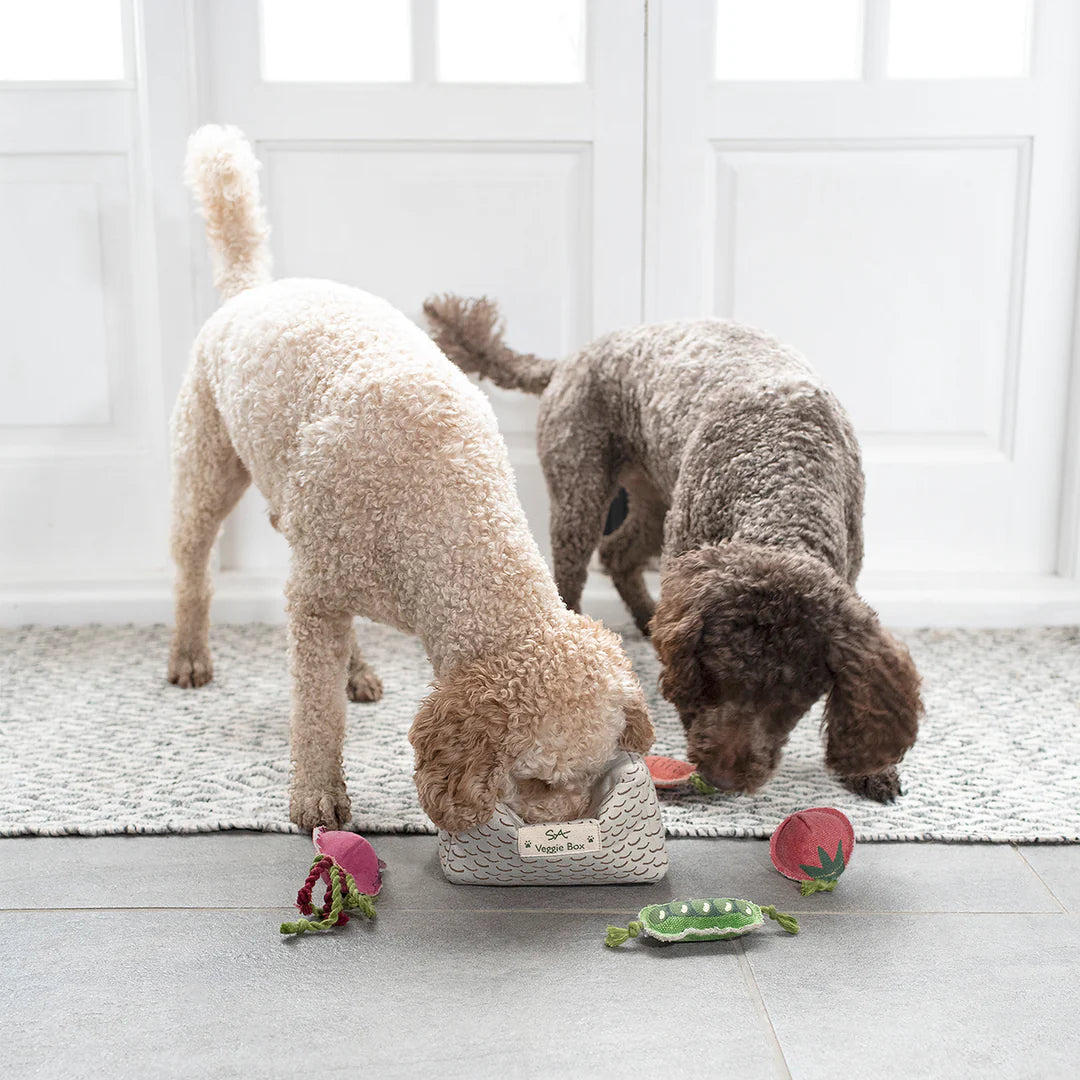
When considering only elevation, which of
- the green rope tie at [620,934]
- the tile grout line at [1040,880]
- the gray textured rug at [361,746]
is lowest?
the gray textured rug at [361,746]

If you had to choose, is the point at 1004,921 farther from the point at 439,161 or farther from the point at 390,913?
the point at 439,161

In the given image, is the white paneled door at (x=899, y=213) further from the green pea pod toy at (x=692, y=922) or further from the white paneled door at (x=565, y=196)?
the green pea pod toy at (x=692, y=922)

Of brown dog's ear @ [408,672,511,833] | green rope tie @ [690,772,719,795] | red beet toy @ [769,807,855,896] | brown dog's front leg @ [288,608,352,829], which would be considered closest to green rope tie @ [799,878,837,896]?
red beet toy @ [769,807,855,896]

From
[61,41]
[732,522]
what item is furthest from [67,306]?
[732,522]

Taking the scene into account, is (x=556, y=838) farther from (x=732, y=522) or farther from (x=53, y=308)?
(x=53, y=308)

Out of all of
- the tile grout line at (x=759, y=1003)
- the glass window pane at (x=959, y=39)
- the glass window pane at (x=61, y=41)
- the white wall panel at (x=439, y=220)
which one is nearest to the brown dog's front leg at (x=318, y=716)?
the tile grout line at (x=759, y=1003)

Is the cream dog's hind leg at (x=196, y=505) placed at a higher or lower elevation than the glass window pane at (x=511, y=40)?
lower

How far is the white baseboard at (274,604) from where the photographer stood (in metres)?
2.14

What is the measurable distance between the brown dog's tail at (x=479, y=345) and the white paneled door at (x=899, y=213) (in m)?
0.32

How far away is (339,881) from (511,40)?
5.25 ft

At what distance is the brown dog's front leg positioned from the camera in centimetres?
129

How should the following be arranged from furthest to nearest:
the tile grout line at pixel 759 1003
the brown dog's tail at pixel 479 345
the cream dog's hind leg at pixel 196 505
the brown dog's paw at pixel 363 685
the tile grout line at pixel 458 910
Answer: the brown dog's tail at pixel 479 345 → the brown dog's paw at pixel 363 685 → the cream dog's hind leg at pixel 196 505 → the tile grout line at pixel 458 910 → the tile grout line at pixel 759 1003

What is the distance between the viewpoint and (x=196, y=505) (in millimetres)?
1686

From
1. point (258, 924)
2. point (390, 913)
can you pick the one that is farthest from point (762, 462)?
point (258, 924)
